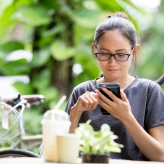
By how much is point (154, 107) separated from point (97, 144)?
662 mm

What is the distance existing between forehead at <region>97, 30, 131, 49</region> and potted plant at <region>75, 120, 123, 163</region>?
63 centimetres

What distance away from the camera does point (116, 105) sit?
1.83 metres

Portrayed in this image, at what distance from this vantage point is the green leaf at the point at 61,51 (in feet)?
16.0

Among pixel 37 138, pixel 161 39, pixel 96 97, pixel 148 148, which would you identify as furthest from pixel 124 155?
pixel 161 39

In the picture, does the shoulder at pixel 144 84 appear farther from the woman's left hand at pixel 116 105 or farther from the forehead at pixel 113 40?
the woman's left hand at pixel 116 105

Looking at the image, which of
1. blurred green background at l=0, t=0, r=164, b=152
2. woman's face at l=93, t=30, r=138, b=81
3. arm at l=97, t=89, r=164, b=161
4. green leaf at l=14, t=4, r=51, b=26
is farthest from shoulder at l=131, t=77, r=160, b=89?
green leaf at l=14, t=4, r=51, b=26

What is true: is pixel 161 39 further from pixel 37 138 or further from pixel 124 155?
pixel 124 155

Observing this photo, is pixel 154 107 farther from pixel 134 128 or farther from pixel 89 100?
pixel 89 100

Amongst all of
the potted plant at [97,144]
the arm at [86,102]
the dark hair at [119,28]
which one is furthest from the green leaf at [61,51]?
the potted plant at [97,144]

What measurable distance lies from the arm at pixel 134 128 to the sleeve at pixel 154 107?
89 millimetres

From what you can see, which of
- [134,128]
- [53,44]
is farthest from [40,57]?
[134,128]

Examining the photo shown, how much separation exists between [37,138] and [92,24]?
1.79 metres

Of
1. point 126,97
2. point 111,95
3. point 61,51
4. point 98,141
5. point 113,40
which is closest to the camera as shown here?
point 98,141

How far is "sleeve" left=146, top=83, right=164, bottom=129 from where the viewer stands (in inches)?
81.7
